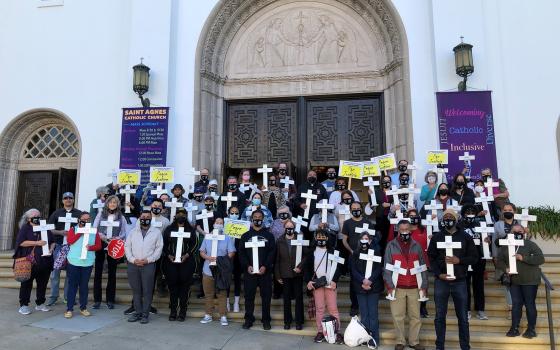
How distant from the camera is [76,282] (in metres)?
7.23

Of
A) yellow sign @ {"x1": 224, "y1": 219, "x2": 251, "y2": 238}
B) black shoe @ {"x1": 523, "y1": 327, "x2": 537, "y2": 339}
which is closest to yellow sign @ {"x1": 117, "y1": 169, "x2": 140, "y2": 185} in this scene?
yellow sign @ {"x1": 224, "y1": 219, "x2": 251, "y2": 238}

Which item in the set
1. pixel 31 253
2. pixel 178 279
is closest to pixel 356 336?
pixel 178 279

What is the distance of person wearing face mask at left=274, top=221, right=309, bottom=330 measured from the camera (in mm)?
6848

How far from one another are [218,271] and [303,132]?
562 centimetres

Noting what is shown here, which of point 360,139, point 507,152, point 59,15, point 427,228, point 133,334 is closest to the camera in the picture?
point 133,334

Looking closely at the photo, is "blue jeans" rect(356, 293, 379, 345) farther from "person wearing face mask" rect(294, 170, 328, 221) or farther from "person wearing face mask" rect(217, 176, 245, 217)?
"person wearing face mask" rect(217, 176, 245, 217)

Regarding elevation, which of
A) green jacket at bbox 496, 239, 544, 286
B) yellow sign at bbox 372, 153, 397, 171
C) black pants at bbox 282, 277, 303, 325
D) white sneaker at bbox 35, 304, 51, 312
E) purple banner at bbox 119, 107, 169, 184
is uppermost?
purple banner at bbox 119, 107, 169, 184

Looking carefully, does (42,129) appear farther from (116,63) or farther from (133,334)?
(133,334)

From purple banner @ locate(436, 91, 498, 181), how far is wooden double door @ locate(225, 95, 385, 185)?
5.86 ft

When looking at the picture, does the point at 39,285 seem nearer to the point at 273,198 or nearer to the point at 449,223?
the point at 273,198

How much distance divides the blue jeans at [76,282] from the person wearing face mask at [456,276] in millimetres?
5708

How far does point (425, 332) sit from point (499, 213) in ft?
9.60

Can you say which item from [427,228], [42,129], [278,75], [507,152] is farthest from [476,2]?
[42,129]

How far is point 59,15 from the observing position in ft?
41.4
